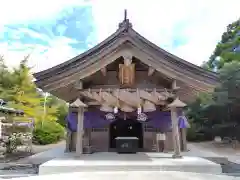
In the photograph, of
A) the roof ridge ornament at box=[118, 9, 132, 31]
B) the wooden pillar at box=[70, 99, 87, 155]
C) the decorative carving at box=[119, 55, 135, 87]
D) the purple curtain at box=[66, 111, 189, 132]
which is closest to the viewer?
the wooden pillar at box=[70, 99, 87, 155]

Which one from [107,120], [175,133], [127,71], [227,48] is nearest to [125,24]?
[127,71]

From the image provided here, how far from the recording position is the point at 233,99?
57.9 ft

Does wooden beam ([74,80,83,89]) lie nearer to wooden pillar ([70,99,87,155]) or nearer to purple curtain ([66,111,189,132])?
wooden pillar ([70,99,87,155])

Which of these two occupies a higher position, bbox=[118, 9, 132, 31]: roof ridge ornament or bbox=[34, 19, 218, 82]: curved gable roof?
bbox=[118, 9, 132, 31]: roof ridge ornament

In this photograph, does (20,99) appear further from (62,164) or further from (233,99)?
(233,99)

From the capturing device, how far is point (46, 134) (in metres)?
19.5

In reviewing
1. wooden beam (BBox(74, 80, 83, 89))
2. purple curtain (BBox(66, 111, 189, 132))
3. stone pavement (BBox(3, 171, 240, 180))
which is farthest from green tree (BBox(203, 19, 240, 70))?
stone pavement (BBox(3, 171, 240, 180))

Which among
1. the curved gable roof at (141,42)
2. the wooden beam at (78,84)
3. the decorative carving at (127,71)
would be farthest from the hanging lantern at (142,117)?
the wooden beam at (78,84)

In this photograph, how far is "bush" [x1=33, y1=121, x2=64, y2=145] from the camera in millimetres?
19031

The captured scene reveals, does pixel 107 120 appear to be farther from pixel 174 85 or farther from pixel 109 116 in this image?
pixel 174 85

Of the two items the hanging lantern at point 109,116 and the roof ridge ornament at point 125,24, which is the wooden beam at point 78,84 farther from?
the roof ridge ornament at point 125,24

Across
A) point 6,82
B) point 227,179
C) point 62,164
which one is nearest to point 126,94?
point 62,164

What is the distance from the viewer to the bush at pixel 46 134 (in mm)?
19031

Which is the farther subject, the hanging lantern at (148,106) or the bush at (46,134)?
the bush at (46,134)
